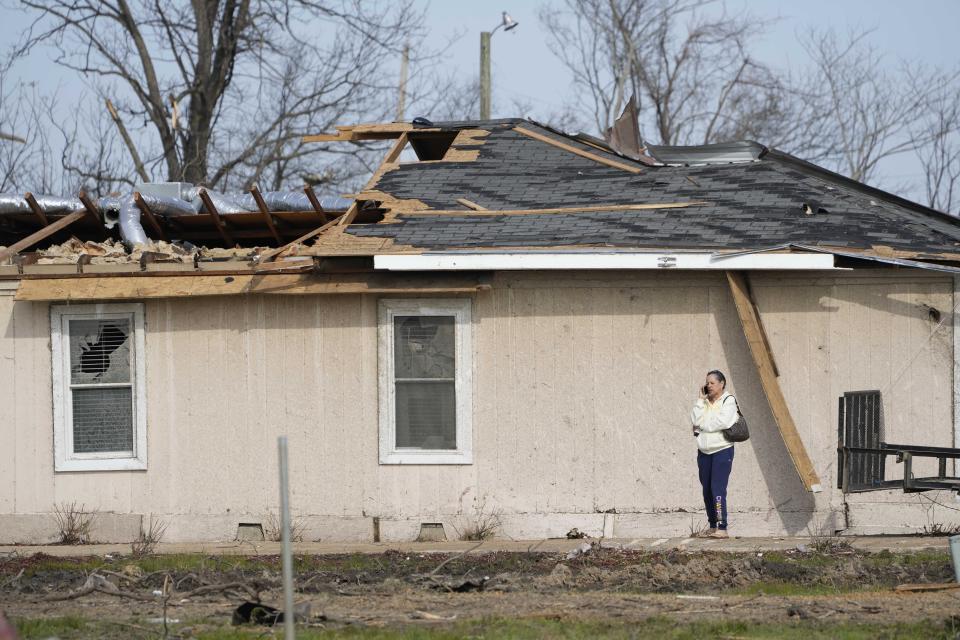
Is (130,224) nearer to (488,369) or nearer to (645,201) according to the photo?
(488,369)

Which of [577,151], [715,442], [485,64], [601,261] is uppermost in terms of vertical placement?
[485,64]

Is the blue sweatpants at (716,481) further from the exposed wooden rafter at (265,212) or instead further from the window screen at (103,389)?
the window screen at (103,389)

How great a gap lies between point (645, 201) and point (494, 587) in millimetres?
4692

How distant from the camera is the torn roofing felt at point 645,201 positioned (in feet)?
36.0

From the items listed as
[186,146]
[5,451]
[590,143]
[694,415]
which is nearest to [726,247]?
[694,415]

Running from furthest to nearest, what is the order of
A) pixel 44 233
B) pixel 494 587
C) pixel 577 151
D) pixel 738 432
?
1. pixel 577 151
2. pixel 44 233
3. pixel 738 432
4. pixel 494 587

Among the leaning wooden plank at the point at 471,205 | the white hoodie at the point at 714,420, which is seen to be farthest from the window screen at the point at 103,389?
the white hoodie at the point at 714,420

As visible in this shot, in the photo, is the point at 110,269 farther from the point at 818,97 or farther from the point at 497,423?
the point at 818,97

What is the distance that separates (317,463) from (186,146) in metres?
16.4

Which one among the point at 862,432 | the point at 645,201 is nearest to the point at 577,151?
the point at 645,201

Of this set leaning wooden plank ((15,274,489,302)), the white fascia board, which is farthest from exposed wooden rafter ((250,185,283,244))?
the white fascia board

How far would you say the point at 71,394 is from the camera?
39.0 ft

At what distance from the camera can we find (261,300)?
11.7m

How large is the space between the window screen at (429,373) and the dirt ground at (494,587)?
1.45 m
